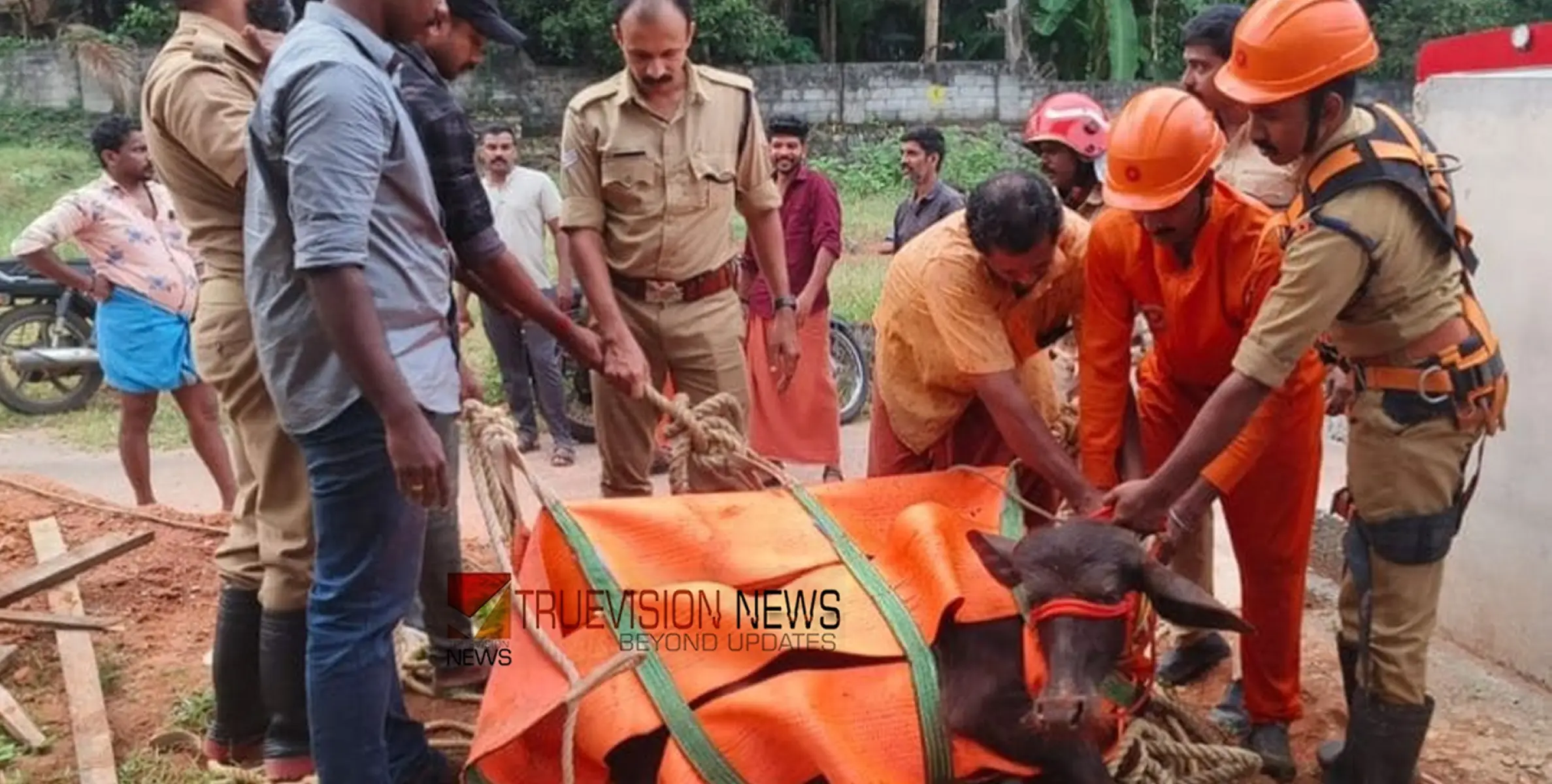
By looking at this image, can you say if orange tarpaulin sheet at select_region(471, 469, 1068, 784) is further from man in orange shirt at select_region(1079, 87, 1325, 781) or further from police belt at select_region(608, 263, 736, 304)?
police belt at select_region(608, 263, 736, 304)

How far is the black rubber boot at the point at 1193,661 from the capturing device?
4.19 metres

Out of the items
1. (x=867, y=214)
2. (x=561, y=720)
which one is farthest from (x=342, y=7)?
(x=867, y=214)

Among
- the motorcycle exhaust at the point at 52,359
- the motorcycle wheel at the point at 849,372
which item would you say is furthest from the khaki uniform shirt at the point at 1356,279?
the motorcycle exhaust at the point at 52,359

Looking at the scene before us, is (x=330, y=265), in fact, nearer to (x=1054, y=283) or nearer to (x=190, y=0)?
(x=190, y=0)

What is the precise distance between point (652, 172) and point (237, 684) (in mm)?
1963

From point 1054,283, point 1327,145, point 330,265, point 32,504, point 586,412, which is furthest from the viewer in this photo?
point 586,412

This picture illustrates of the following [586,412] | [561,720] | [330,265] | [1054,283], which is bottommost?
[586,412]

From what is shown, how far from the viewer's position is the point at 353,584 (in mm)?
2854

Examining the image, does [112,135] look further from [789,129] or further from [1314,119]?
[1314,119]

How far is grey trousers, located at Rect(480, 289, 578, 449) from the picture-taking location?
778cm

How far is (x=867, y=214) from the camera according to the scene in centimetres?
1535

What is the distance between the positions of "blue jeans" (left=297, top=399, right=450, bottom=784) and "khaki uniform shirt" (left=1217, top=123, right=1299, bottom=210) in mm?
2576

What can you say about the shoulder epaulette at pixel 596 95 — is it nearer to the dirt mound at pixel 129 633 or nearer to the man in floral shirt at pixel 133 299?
the dirt mound at pixel 129 633

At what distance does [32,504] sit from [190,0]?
3073 millimetres
